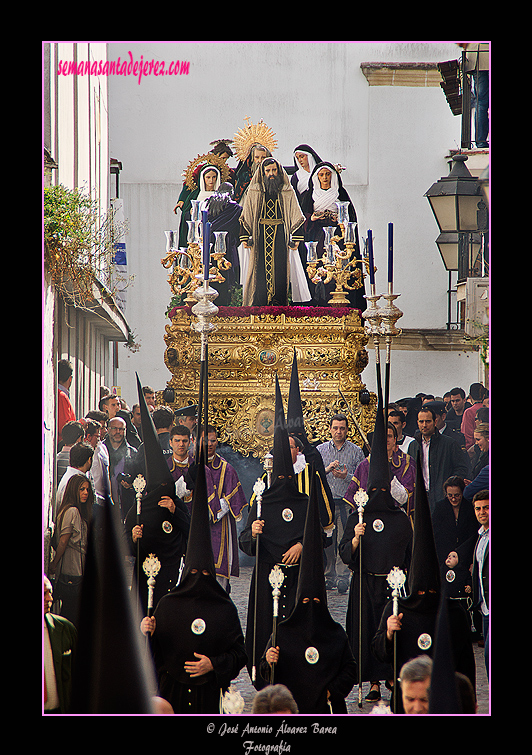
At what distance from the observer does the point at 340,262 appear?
5852 millimetres

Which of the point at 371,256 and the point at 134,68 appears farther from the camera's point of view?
the point at 371,256

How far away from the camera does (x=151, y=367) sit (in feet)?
18.6

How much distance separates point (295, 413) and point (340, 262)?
1.02 m

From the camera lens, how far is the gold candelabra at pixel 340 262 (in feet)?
19.1

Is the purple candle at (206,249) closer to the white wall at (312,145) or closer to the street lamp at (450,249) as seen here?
the white wall at (312,145)

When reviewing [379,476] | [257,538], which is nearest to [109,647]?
[257,538]

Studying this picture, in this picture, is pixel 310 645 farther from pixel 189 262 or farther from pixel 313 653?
pixel 189 262

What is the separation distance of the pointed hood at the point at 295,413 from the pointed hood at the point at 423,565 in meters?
0.86

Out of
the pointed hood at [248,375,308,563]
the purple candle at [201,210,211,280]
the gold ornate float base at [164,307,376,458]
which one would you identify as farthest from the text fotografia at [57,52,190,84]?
the pointed hood at [248,375,308,563]

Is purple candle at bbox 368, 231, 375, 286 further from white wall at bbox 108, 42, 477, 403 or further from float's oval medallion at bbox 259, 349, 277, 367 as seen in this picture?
float's oval medallion at bbox 259, 349, 277, 367

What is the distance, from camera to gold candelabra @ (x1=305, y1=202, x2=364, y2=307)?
582cm

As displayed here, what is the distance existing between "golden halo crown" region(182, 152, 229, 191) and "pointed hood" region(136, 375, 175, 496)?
151cm

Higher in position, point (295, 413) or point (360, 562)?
point (295, 413)

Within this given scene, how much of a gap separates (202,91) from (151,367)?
1726 mm
